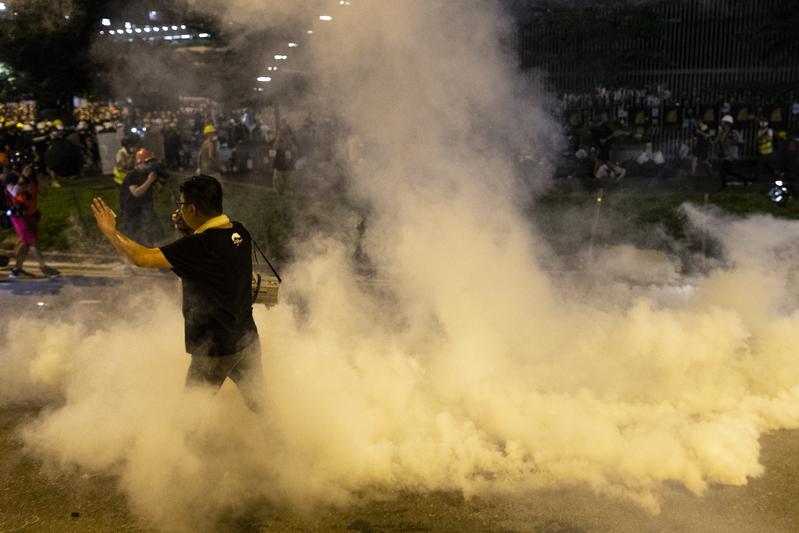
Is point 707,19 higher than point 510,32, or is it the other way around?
point 707,19

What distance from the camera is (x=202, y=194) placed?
13.6 ft

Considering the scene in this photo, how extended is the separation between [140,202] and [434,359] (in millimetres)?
5577

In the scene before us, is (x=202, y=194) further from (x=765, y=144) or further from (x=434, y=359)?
(x=765, y=144)

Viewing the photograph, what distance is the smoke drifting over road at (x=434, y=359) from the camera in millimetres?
4449

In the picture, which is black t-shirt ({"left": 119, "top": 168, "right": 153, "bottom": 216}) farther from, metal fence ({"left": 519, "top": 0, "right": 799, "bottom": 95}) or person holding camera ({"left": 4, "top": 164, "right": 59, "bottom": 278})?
metal fence ({"left": 519, "top": 0, "right": 799, "bottom": 95})

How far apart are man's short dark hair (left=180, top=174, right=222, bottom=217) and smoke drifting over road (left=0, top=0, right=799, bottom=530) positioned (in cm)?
100

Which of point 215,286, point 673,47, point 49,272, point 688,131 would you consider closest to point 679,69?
point 673,47

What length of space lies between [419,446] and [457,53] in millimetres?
3240

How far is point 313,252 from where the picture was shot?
23.5 feet

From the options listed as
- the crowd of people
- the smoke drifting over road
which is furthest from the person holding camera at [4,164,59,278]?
the crowd of people

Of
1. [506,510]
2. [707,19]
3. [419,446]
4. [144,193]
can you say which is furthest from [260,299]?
[707,19]

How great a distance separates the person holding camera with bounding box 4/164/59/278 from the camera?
33.6ft

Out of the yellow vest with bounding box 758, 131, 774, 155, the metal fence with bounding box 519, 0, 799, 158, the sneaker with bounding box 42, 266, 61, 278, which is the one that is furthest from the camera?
the yellow vest with bounding box 758, 131, 774, 155

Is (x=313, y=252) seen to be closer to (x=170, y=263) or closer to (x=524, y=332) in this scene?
(x=524, y=332)
